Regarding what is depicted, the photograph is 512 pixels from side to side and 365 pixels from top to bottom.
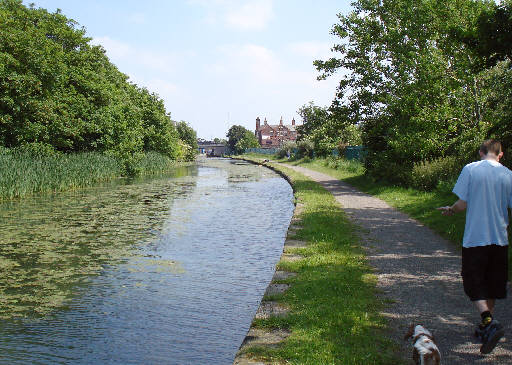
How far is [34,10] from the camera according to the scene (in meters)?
36.8

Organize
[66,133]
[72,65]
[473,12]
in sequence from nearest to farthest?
[473,12] → [66,133] → [72,65]

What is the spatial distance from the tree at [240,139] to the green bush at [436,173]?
11531 centimetres

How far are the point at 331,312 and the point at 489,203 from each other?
7.61 ft

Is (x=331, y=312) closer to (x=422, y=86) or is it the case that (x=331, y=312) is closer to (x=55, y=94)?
(x=422, y=86)

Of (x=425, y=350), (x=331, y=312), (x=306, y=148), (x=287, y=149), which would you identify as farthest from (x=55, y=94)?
(x=287, y=149)

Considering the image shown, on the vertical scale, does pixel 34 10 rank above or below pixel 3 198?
above

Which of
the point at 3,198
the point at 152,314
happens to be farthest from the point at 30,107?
the point at 152,314

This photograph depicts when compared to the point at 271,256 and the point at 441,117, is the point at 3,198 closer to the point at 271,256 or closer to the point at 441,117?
the point at 271,256

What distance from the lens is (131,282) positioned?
9.53 metres

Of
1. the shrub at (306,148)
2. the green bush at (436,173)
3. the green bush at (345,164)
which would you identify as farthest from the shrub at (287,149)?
the green bush at (436,173)

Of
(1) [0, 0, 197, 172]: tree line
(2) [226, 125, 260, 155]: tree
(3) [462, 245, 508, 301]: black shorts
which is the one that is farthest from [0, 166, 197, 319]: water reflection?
(2) [226, 125, 260, 155]: tree

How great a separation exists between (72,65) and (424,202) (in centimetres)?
2635

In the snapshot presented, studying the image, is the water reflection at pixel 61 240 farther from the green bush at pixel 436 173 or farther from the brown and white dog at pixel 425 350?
the green bush at pixel 436 173

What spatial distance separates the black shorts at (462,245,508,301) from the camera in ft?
17.1
